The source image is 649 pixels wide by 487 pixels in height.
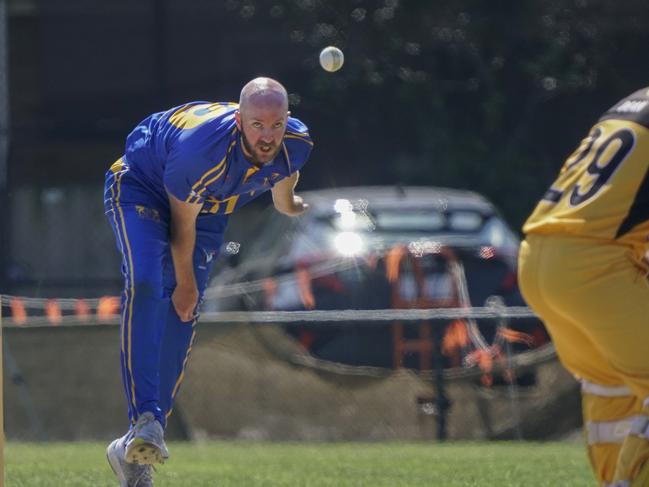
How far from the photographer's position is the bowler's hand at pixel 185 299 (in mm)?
6562

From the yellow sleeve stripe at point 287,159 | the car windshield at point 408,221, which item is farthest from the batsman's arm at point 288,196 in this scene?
the car windshield at point 408,221

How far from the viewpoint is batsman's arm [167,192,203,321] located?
6.42 metres

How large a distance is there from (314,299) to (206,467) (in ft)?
13.6

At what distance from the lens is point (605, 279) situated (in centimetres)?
513

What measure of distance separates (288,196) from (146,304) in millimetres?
934

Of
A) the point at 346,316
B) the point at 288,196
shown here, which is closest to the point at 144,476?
the point at 288,196

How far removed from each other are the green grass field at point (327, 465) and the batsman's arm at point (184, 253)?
108 cm

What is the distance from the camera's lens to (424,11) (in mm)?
17281

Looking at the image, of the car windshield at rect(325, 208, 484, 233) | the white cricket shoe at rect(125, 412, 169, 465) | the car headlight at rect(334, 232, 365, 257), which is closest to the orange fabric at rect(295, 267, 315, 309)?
the car headlight at rect(334, 232, 365, 257)

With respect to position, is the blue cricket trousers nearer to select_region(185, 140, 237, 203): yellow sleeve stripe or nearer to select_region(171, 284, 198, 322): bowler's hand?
select_region(171, 284, 198, 322): bowler's hand

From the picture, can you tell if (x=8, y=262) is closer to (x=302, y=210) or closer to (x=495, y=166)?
(x=495, y=166)

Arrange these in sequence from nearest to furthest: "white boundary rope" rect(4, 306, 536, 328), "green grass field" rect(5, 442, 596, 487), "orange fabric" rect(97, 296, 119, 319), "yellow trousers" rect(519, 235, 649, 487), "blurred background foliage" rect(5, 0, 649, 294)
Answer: "yellow trousers" rect(519, 235, 649, 487)
"green grass field" rect(5, 442, 596, 487)
"white boundary rope" rect(4, 306, 536, 328)
"orange fabric" rect(97, 296, 119, 319)
"blurred background foliage" rect(5, 0, 649, 294)

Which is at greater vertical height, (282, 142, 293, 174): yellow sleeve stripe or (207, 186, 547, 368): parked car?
(282, 142, 293, 174): yellow sleeve stripe

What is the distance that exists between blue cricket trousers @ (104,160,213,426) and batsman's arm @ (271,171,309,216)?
20.2 inches
